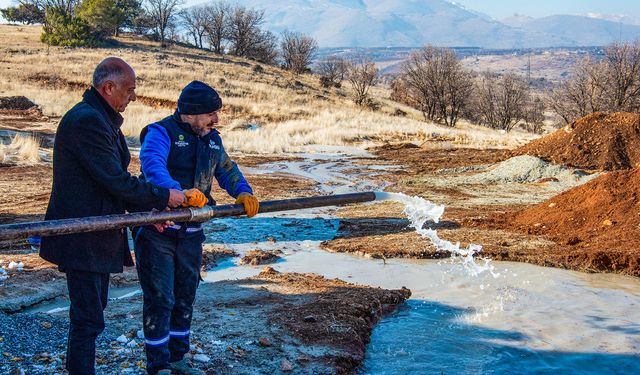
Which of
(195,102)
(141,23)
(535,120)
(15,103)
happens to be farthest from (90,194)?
(141,23)

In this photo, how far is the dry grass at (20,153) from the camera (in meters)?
17.9

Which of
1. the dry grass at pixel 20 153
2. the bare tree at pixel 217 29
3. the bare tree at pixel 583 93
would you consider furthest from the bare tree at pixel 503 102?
the dry grass at pixel 20 153

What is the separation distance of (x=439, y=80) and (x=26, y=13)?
4934 centimetres

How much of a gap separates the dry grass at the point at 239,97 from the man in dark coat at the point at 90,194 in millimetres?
22664

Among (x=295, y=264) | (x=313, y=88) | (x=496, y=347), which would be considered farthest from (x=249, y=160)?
(x=313, y=88)

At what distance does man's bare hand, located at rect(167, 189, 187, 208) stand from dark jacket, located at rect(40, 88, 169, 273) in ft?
0.11

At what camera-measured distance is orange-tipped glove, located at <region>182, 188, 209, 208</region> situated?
3.73 m

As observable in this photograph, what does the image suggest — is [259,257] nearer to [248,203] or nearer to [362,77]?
[248,203]

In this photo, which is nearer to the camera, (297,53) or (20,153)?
(20,153)

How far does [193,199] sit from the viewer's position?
3.73 meters

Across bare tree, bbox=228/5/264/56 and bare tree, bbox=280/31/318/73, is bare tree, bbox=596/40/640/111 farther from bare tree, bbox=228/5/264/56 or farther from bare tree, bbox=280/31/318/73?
bare tree, bbox=228/5/264/56

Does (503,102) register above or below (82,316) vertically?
above

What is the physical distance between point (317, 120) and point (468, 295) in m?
30.5

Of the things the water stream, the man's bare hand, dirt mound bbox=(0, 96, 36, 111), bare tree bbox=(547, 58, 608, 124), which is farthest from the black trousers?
bare tree bbox=(547, 58, 608, 124)
